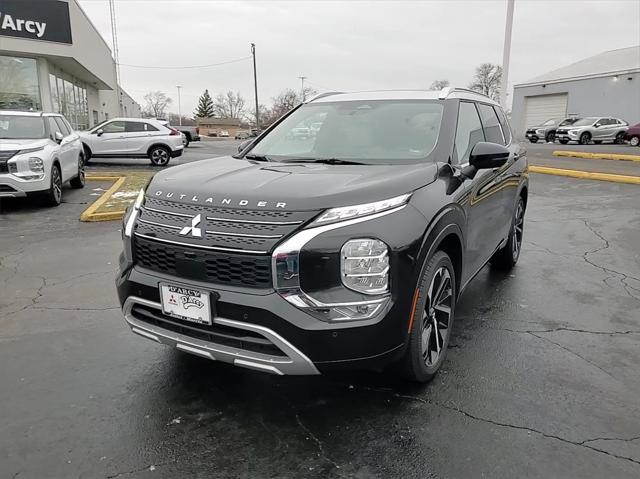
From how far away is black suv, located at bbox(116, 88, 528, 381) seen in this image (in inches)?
98.9

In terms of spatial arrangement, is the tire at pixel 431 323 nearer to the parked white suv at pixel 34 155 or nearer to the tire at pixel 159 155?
the parked white suv at pixel 34 155

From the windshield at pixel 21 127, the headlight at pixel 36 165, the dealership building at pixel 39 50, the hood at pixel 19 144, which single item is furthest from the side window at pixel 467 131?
the dealership building at pixel 39 50

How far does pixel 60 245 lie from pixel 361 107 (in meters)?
4.79

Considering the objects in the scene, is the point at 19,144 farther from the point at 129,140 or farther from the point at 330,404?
the point at 129,140

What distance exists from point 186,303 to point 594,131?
33041 millimetres

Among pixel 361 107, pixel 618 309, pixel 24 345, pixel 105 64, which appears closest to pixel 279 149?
pixel 361 107

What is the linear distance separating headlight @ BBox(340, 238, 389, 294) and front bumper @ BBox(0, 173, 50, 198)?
7913 mm

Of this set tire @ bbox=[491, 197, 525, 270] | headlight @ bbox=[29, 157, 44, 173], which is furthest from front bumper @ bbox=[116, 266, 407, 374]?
headlight @ bbox=[29, 157, 44, 173]

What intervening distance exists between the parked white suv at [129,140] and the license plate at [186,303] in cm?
1560

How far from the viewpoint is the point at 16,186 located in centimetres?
841

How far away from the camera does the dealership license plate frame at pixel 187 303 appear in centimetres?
263

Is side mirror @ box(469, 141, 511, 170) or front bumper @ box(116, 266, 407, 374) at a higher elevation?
side mirror @ box(469, 141, 511, 170)

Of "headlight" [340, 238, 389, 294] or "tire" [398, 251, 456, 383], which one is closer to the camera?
"headlight" [340, 238, 389, 294]

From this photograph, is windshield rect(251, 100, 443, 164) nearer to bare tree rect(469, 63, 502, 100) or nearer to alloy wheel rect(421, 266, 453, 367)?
alloy wheel rect(421, 266, 453, 367)
